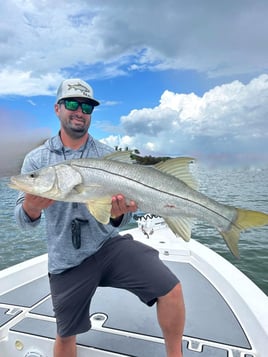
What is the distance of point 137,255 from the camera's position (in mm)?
2359

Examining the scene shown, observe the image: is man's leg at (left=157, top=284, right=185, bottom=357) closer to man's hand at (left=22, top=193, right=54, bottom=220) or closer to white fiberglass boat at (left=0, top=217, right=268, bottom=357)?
white fiberglass boat at (left=0, top=217, right=268, bottom=357)

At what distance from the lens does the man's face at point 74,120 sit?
2393mm

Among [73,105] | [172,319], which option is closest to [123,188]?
[73,105]

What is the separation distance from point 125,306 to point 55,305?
3.23 feet

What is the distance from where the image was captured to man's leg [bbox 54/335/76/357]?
236 cm

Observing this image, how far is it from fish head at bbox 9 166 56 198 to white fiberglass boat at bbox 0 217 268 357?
52.6 inches

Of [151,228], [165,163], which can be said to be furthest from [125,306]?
[151,228]

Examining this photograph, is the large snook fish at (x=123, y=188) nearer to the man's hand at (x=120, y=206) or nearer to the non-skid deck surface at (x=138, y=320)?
the man's hand at (x=120, y=206)

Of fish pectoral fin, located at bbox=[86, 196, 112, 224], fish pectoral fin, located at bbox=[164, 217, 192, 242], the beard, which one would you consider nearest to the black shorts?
fish pectoral fin, located at bbox=[164, 217, 192, 242]

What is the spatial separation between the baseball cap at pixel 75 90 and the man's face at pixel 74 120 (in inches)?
1.4

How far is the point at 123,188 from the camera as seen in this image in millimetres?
2078

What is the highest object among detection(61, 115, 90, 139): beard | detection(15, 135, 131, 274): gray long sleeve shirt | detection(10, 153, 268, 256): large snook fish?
detection(61, 115, 90, 139): beard

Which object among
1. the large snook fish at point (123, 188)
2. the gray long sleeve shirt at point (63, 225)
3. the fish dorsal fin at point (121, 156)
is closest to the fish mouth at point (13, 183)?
the large snook fish at point (123, 188)

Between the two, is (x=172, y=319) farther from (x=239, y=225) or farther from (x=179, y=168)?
(x=179, y=168)
